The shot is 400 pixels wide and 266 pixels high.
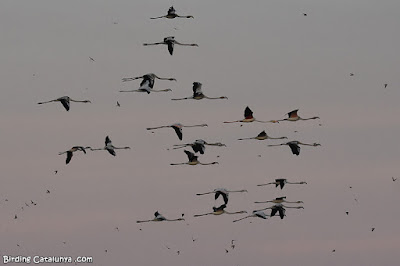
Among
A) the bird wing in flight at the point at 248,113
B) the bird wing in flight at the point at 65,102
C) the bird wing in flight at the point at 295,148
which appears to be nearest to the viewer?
the bird wing in flight at the point at 65,102

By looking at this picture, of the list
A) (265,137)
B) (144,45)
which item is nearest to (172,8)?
(144,45)

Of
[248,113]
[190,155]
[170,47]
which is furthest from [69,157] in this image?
[248,113]

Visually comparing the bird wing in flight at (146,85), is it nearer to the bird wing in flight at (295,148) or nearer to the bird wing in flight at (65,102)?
the bird wing in flight at (65,102)

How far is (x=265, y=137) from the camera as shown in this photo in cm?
11688

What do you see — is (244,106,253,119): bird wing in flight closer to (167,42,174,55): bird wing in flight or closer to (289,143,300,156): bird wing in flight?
(289,143,300,156): bird wing in flight

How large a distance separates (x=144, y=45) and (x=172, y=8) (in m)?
4.83

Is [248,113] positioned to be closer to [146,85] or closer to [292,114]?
[292,114]

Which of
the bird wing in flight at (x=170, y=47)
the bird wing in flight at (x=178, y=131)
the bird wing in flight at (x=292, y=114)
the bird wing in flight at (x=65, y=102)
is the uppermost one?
the bird wing in flight at (x=170, y=47)

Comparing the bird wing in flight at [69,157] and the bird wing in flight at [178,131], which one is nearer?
the bird wing in flight at [178,131]

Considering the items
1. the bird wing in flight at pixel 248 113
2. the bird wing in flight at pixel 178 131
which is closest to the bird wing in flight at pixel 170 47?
the bird wing in flight at pixel 178 131

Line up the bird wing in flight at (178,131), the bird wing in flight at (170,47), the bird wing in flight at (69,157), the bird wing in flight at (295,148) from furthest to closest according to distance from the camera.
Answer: the bird wing in flight at (295,148) → the bird wing in flight at (69,157) → the bird wing in flight at (170,47) → the bird wing in flight at (178,131)

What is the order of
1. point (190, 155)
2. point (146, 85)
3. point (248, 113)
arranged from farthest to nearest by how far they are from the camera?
point (190, 155) → point (248, 113) → point (146, 85)

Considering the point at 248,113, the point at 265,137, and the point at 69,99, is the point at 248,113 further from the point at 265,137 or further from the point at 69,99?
the point at 69,99

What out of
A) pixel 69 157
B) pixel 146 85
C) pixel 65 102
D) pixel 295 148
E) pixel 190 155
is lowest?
pixel 295 148
